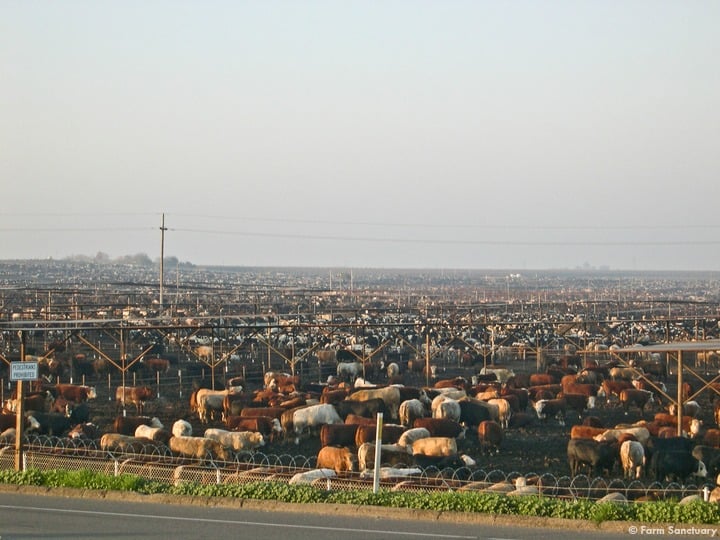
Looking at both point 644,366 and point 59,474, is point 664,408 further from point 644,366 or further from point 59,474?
point 59,474

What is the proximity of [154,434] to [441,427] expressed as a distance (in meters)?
6.83

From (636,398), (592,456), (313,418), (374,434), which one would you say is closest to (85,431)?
(313,418)

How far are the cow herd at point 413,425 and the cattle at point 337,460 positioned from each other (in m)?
0.03

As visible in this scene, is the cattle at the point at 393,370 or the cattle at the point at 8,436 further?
the cattle at the point at 393,370

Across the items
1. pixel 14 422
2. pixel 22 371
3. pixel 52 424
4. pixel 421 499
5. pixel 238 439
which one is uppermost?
pixel 22 371

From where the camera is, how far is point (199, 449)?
2148 cm

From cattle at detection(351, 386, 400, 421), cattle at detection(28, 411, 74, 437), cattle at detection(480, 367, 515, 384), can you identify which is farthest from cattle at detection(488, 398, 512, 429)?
cattle at detection(28, 411, 74, 437)

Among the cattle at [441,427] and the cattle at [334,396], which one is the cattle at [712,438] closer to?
the cattle at [441,427]

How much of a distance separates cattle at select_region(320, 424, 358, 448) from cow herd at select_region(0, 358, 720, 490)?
0.02 meters

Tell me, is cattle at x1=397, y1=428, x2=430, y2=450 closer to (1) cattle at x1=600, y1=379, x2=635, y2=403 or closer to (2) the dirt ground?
(2) the dirt ground

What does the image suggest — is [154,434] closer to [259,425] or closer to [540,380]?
[259,425]

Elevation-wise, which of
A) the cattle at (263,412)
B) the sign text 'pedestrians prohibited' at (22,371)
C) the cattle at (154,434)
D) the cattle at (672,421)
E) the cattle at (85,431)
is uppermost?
the sign text 'pedestrians prohibited' at (22,371)

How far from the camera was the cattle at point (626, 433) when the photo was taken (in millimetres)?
21516

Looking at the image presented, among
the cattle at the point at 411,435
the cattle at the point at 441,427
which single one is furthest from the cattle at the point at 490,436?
the cattle at the point at 411,435
